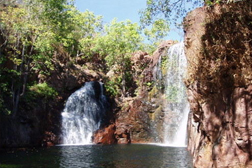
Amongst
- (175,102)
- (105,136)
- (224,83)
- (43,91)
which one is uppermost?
(43,91)

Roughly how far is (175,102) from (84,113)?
30.2 ft

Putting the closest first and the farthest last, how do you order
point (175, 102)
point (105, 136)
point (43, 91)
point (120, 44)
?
point (43, 91)
point (175, 102)
point (105, 136)
point (120, 44)

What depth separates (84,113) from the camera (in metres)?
27.0

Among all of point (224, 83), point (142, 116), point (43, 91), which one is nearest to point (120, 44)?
point (142, 116)

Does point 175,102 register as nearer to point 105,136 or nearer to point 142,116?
point 142,116

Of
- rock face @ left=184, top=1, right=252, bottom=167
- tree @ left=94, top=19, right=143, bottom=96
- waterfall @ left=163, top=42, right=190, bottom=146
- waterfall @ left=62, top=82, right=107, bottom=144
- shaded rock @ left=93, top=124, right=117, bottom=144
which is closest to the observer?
rock face @ left=184, top=1, right=252, bottom=167

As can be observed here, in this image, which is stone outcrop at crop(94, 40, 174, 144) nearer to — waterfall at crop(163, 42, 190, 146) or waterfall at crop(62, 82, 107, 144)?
waterfall at crop(163, 42, 190, 146)

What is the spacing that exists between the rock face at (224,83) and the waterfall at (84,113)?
17444mm

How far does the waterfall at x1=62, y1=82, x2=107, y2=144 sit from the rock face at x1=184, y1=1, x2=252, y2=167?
1744 centimetres

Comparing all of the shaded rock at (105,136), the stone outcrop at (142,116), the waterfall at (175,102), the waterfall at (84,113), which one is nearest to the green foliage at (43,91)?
the waterfall at (84,113)

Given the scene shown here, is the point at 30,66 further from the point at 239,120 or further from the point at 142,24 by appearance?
the point at 239,120

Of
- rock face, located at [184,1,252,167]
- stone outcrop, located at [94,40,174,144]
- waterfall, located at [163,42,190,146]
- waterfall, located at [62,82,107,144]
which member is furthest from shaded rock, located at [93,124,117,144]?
rock face, located at [184,1,252,167]

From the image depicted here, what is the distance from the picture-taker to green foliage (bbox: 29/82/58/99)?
80.5ft

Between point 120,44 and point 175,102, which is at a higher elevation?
point 120,44
